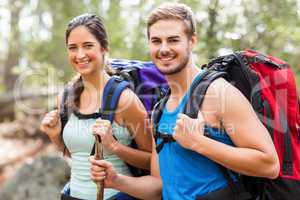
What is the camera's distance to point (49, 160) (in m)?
5.93

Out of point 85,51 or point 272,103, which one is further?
point 85,51

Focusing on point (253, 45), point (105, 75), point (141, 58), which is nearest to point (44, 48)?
point (141, 58)

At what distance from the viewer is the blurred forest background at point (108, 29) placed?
5.64 metres

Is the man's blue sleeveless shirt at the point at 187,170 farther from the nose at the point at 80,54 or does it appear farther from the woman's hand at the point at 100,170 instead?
the nose at the point at 80,54

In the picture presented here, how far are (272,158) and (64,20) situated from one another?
6.91 metres

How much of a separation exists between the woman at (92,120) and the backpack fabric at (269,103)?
22.3 inches

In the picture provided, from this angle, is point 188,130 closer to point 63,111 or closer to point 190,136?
point 190,136

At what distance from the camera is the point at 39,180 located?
18.8 feet

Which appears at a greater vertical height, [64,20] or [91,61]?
[64,20]

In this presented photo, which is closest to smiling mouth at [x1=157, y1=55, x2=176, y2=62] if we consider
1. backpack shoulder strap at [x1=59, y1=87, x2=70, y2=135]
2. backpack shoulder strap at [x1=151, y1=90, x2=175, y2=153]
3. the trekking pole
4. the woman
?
backpack shoulder strap at [x1=151, y1=90, x2=175, y2=153]

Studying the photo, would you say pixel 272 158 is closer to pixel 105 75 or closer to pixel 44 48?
pixel 105 75

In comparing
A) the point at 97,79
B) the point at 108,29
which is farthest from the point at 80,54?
the point at 108,29

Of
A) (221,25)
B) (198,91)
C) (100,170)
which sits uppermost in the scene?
(221,25)

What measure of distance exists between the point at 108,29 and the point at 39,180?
111 inches
